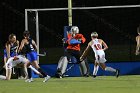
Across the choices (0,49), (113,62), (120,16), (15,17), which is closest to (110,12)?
(120,16)

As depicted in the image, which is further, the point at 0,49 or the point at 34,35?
the point at 0,49

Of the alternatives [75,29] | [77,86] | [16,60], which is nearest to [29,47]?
[16,60]

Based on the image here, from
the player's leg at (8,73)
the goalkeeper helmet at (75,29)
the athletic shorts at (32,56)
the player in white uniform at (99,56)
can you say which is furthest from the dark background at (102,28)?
the athletic shorts at (32,56)

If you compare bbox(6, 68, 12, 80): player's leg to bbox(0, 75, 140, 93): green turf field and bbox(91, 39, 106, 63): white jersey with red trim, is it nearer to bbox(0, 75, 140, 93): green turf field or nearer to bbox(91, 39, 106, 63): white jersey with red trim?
bbox(0, 75, 140, 93): green turf field

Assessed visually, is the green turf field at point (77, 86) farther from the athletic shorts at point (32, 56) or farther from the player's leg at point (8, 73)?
the player's leg at point (8, 73)

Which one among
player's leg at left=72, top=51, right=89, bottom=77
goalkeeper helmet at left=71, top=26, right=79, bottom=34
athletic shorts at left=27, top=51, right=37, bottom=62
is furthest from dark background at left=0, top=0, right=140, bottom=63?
athletic shorts at left=27, top=51, right=37, bottom=62

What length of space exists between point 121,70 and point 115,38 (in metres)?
2.18

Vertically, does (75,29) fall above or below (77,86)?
above

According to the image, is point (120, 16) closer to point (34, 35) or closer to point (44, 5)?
point (34, 35)

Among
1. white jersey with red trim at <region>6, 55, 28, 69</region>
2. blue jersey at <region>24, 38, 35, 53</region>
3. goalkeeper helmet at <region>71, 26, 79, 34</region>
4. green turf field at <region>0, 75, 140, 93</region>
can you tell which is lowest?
green turf field at <region>0, 75, 140, 93</region>

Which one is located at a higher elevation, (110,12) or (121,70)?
(110,12)

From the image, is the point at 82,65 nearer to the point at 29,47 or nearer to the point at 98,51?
the point at 98,51

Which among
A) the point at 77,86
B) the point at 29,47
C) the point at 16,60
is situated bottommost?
the point at 77,86

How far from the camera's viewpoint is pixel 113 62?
2192cm
